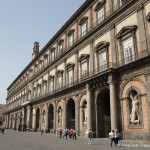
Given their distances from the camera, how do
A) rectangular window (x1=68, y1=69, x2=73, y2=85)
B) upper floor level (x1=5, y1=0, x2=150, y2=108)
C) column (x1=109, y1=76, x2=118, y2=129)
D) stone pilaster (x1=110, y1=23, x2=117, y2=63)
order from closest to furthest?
upper floor level (x1=5, y1=0, x2=150, y2=108) < column (x1=109, y1=76, x2=118, y2=129) < stone pilaster (x1=110, y1=23, x2=117, y2=63) < rectangular window (x1=68, y1=69, x2=73, y2=85)

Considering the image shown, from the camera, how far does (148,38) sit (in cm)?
1772

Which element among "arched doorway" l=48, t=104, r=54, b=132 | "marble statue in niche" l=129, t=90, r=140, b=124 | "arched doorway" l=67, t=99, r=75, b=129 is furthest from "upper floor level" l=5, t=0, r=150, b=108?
"arched doorway" l=48, t=104, r=54, b=132

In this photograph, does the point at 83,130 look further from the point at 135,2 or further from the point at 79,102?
the point at 135,2

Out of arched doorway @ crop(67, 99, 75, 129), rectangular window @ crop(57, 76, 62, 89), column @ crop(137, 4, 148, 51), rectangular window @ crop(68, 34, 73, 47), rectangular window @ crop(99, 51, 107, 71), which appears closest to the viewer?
column @ crop(137, 4, 148, 51)

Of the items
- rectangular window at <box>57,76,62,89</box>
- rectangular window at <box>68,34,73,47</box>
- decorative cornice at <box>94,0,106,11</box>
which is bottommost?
rectangular window at <box>57,76,62,89</box>

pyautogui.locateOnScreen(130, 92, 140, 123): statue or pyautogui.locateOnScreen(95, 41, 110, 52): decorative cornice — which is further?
pyautogui.locateOnScreen(95, 41, 110, 52): decorative cornice

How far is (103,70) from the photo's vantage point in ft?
73.8

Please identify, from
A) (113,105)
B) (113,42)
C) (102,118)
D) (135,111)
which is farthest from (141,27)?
(102,118)

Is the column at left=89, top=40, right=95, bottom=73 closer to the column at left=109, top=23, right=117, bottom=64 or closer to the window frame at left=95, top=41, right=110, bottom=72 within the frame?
the window frame at left=95, top=41, right=110, bottom=72

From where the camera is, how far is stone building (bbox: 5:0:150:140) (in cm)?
1797

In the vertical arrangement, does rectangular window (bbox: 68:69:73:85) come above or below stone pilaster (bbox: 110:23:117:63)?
below

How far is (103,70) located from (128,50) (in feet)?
12.4

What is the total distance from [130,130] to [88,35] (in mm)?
12994

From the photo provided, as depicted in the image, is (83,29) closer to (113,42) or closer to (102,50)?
(102,50)
